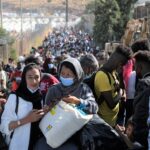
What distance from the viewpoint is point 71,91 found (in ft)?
17.3

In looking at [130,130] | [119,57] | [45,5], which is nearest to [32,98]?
[130,130]

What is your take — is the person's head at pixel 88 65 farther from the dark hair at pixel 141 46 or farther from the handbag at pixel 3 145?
the handbag at pixel 3 145

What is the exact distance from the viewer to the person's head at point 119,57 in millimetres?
6430

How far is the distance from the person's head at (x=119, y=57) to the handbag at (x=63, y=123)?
58.1 inches

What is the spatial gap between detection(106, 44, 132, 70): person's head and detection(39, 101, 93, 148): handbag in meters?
1.48

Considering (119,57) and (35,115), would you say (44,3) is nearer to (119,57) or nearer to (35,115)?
(119,57)

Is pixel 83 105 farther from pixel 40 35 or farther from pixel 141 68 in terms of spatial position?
pixel 40 35

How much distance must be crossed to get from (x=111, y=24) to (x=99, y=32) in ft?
5.92

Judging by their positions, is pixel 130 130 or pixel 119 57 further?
pixel 119 57

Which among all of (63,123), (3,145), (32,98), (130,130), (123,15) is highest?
(123,15)

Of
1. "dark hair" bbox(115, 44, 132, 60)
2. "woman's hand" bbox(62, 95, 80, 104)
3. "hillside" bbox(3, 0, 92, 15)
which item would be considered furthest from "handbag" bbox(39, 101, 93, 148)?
"hillside" bbox(3, 0, 92, 15)

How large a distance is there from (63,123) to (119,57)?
5.79 feet

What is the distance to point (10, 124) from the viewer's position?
5.30 meters

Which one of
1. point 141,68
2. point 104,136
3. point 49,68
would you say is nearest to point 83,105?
point 104,136
